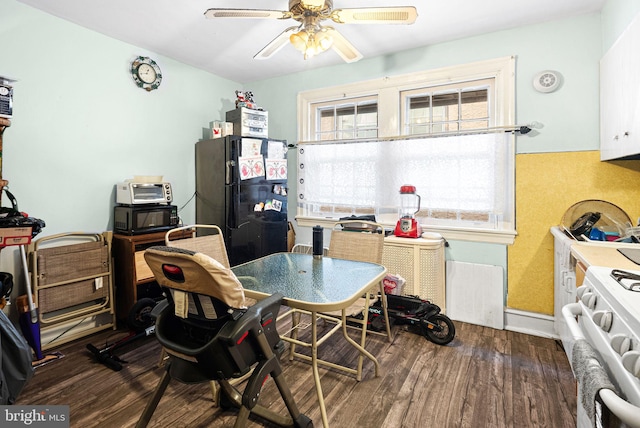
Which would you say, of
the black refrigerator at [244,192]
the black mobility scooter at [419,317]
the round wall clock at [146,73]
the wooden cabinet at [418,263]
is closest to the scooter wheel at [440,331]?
the black mobility scooter at [419,317]

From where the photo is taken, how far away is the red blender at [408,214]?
10.4 ft

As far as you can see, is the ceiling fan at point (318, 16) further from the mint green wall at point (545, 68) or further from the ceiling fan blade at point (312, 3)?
the mint green wall at point (545, 68)

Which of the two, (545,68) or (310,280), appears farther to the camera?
(545,68)

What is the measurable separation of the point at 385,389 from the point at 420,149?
87.8 inches

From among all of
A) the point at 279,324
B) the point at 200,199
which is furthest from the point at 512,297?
the point at 200,199

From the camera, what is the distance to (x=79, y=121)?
295 centimetres

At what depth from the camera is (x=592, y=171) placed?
108 inches

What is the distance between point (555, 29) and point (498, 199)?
1473 mm

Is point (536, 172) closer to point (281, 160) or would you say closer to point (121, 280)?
point (281, 160)

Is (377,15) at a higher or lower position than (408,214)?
higher

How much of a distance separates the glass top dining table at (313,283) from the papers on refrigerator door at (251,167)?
134 centimetres

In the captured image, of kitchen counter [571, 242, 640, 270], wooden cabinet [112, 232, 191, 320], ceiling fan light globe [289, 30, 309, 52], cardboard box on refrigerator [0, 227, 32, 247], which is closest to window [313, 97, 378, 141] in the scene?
ceiling fan light globe [289, 30, 309, 52]

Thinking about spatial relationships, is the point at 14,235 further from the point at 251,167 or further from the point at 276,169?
the point at 276,169

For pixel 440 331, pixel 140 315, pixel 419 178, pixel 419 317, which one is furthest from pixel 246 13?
pixel 440 331
